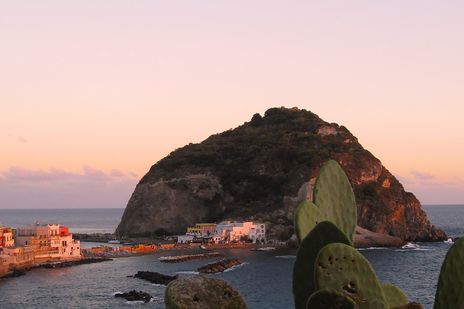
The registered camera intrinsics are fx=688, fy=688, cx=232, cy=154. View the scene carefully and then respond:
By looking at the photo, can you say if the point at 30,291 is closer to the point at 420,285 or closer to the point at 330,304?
the point at 420,285

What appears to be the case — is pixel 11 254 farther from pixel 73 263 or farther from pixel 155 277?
pixel 155 277

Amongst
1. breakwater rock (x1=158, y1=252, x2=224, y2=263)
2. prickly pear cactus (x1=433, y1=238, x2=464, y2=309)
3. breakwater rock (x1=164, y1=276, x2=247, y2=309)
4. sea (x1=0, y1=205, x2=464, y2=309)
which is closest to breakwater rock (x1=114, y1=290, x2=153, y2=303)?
sea (x1=0, y1=205, x2=464, y2=309)

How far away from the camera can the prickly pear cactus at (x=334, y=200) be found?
16.4 ft

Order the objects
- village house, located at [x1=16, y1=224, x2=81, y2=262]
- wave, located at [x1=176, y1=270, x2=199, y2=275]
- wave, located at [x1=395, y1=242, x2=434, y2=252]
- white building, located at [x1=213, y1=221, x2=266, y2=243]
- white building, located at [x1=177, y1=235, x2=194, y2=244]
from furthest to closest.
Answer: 1. white building, located at [x1=177, y1=235, x2=194, y2=244]
2. white building, located at [x1=213, y1=221, x2=266, y2=243]
3. wave, located at [x1=395, y1=242, x2=434, y2=252]
4. village house, located at [x1=16, y1=224, x2=81, y2=262]
5. wave, located at [x1=176, y1=270, x2=199, y2=275]

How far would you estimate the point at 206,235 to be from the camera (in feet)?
366

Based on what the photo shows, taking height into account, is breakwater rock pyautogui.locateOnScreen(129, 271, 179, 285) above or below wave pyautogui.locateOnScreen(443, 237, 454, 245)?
below

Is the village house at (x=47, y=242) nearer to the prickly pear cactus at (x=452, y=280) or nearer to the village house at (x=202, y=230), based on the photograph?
the village house at (x=202, y=230)

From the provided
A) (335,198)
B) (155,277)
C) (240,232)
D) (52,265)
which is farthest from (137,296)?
(240,232)

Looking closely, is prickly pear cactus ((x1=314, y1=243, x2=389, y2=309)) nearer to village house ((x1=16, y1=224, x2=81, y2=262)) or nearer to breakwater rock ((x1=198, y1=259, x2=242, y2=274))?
breakwater rock ((x1=198, y1=259, x2=242, y2=274))

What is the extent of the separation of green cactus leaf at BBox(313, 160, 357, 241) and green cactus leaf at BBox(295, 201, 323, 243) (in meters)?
0.13

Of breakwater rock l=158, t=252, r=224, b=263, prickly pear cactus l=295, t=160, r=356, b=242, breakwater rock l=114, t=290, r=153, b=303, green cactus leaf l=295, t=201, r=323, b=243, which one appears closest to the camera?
green cactus leaf l=295, t=201, r=323, b=243

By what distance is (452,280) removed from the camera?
377cm

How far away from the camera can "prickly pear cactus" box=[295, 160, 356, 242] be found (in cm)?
500

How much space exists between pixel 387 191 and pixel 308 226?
121m
